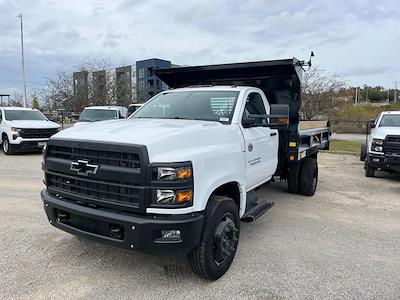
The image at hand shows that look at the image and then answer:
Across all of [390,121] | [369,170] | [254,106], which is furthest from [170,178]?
[390,121]

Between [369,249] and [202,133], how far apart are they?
9.13 ft

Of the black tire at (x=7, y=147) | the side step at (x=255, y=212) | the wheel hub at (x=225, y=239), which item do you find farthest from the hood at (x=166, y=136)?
the black tire at (x=7, y=147)

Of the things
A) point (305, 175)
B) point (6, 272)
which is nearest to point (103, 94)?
point (305, 175)

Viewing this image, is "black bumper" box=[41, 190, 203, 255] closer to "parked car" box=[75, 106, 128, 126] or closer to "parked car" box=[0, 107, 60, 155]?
"parked car" box=[0, 107, 60, 155]

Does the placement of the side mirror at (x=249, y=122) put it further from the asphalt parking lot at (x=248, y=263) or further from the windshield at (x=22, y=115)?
the windshield at (x=22, y=115)

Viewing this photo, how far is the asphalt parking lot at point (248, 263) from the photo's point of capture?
3.52 meters

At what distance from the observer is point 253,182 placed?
15.5ft

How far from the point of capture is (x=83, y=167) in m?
3.49

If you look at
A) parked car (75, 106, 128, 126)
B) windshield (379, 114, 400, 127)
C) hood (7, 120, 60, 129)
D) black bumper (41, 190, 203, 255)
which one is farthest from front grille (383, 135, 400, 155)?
hood (7, 120, 60, 129)

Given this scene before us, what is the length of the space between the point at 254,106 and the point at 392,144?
5.36 metres

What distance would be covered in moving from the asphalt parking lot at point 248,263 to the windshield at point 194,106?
1.73m

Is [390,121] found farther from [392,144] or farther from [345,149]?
[345,149]

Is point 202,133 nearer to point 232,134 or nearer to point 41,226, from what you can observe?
point 232,134

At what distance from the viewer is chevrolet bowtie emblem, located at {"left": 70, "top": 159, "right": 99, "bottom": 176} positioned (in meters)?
3.42
